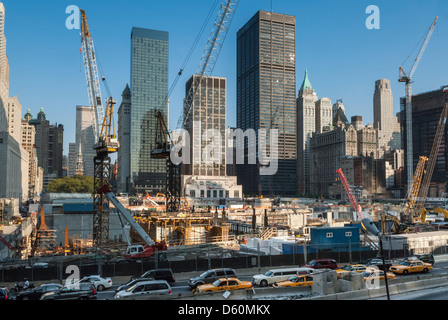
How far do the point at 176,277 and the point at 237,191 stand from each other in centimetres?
15695

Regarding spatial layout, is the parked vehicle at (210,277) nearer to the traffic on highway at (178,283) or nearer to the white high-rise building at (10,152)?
the traffic on highway at (178,283)

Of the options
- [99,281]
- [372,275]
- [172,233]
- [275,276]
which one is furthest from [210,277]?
[172,233]

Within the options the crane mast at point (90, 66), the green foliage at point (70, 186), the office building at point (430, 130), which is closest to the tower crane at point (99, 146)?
the crane mast at point (90, 66)

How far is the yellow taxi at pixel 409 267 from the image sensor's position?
23391 millimetres

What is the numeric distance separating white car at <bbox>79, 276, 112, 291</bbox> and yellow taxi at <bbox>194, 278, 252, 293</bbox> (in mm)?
5382

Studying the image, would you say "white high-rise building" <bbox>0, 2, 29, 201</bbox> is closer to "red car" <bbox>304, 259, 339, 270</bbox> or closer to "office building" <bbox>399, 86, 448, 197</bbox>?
"red car" <bbox>304, 259, 339, 270</bbox>

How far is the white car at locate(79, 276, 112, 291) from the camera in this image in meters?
20.6

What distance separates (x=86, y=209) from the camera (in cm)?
6931

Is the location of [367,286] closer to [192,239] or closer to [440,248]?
[440,248]

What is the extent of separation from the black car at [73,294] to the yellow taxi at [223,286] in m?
4.84

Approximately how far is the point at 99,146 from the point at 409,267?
38.7m

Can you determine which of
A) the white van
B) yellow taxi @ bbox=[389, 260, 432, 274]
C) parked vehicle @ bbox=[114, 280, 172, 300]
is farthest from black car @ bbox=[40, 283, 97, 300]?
yellow taxi @ bbox=[389, 260, 432, 274]

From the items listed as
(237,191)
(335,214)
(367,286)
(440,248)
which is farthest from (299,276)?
(237,191)

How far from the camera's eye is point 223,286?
1867 cm
